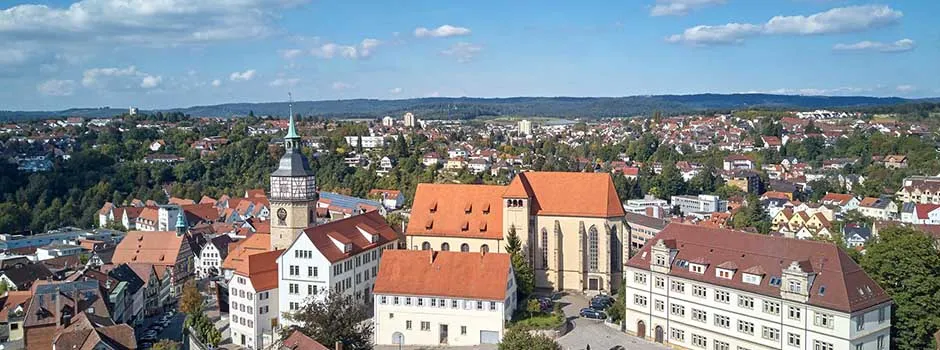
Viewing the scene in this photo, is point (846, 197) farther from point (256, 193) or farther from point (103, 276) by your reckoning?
point (103, 276)

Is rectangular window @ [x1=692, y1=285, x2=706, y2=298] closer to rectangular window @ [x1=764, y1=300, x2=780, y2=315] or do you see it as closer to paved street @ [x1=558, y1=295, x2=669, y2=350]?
paved street @ [x1=558, y1=295, x2=669, y2=350]

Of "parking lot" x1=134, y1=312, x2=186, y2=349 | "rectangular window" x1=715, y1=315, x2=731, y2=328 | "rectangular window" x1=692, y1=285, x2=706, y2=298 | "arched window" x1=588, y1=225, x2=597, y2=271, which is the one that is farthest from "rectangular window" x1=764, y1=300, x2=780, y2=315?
"parking lot" x1=134, y1=312, x2=186, y2=349

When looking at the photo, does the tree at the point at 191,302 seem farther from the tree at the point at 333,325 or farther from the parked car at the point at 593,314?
the parked car at the point at 593,314

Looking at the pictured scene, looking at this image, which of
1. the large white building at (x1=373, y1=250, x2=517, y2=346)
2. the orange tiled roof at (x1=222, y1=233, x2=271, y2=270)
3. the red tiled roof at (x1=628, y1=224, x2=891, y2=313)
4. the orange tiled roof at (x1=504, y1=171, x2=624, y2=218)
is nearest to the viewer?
the red tiled roof at (x1=628, y1=224, x2=891, y2=313)

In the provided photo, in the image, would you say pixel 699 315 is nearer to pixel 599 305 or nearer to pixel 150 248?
pixel 599 305

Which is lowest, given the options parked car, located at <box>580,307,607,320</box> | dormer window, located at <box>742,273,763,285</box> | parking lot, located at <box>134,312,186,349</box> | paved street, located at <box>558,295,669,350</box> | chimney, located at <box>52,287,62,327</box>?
parking lot, located at <box>134,312,186,349</box>

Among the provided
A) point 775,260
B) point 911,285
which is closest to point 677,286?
point 775,260

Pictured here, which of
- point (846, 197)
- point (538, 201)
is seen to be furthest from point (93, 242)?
point (846, 197)

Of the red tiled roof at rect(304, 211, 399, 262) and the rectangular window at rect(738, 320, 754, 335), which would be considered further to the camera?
the red tiled roof at rect(304, 211, 399, 262)
